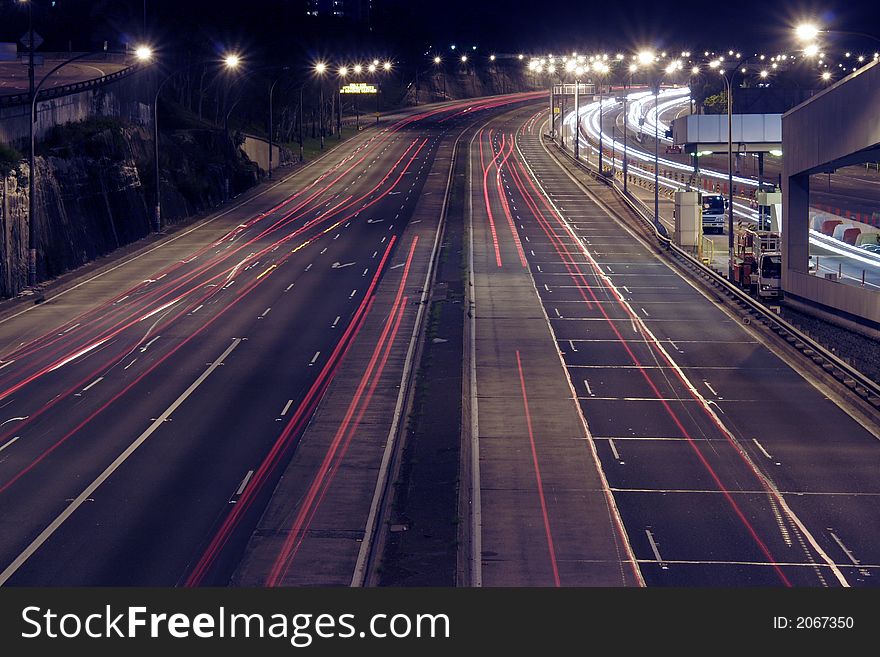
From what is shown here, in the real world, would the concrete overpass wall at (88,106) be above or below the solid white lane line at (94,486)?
above

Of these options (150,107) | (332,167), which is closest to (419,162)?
(332,167)

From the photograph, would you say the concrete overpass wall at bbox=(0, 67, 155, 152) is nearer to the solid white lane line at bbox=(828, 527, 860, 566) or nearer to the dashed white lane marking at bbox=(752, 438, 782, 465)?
the dashed white lane marking at bbox=(752, 438, 782, 465)

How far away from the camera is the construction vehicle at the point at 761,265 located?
60.7 m

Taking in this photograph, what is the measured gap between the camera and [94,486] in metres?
28.6

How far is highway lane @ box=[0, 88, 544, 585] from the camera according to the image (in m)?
24.6

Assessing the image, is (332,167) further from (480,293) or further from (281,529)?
(281,529)

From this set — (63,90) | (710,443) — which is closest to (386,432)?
(710,443)

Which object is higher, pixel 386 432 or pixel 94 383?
pixel 94 383

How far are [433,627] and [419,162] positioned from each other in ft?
401

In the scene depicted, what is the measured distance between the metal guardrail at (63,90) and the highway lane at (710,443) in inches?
1131

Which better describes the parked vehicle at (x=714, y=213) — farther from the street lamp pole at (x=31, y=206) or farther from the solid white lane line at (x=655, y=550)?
the solid white lane line at (x=655, y=550)

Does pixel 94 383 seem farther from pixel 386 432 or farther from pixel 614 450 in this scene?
pixel 614 450

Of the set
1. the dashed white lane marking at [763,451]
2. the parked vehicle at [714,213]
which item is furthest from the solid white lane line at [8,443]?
the parked vehicle at [714,213]

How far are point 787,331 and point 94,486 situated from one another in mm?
29274
